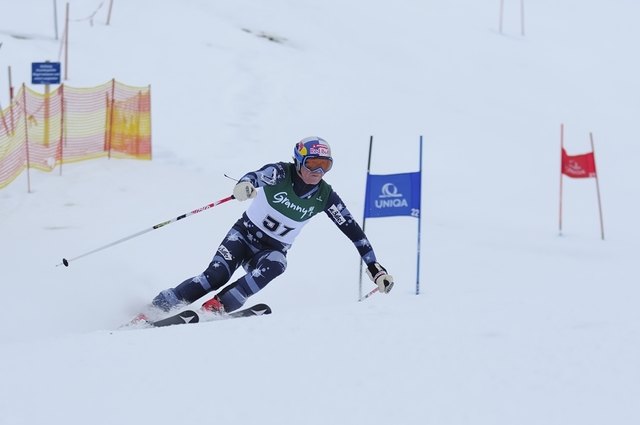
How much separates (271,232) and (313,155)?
81 cm

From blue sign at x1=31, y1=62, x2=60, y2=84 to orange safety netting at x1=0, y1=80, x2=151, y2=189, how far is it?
0.24 metres

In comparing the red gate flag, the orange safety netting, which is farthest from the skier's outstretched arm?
the red gate flag

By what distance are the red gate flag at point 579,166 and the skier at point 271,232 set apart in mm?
7602

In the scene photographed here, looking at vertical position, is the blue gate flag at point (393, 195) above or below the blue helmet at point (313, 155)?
below

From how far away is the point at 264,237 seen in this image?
7.35 meters

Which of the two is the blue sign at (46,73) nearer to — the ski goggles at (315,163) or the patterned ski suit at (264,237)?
the patterned ski suit at (264,237)

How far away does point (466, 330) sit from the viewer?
18.4ft

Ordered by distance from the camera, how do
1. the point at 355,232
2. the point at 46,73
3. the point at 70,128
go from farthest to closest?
the point at 70,128 < the point at 46,73 < the point at 355,232

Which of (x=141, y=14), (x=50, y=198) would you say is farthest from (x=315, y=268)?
(x=141, y=14)

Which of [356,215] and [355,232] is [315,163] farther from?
[356,215]

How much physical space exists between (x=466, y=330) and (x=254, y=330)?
138 cm

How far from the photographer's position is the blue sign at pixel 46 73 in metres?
15.1

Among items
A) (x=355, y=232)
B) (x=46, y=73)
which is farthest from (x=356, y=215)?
(x=355, y=232)

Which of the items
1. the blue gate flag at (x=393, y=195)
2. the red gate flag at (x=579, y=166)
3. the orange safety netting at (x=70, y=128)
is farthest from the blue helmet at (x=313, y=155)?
the red gate flag at (x=579, y=166)
